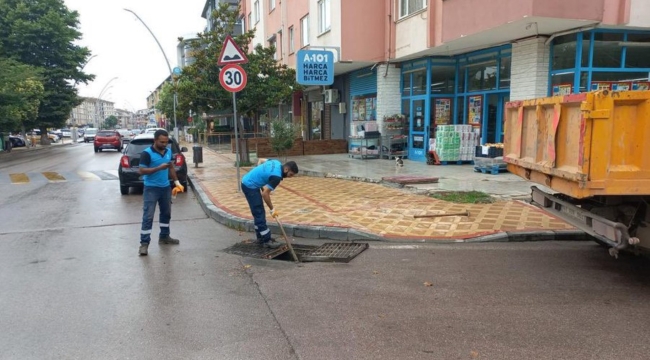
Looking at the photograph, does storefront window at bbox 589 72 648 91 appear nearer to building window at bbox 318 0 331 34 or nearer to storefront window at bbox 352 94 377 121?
storefront window at bbox 352 94 377 121

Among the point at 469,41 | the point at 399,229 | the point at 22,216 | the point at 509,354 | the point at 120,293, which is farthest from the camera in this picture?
the point at 469,41

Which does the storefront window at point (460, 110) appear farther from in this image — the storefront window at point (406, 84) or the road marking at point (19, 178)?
the road marking at point (19, 178)

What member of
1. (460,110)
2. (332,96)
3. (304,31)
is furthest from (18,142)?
(460,110)

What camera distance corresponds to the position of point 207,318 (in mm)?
4000

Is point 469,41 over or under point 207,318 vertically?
over

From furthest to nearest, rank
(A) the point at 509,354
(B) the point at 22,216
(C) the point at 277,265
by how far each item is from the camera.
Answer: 1. (B) the point at 22,216
2. (C) the point at 277,265
3. (A) the point at 509,354

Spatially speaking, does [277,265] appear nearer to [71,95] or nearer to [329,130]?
[329,130]

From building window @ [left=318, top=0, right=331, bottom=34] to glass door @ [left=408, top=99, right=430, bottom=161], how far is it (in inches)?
186

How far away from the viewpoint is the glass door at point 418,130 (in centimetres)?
1527

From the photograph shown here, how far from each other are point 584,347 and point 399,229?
3.59m

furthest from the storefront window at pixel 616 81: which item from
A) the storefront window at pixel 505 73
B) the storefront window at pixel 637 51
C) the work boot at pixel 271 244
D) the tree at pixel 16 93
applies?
the tree at pixel 16 93

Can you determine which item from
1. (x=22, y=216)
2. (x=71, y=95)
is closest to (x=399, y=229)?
(x=22, y=216)

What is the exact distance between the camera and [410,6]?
1493 cm

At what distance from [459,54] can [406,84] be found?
2.34m
